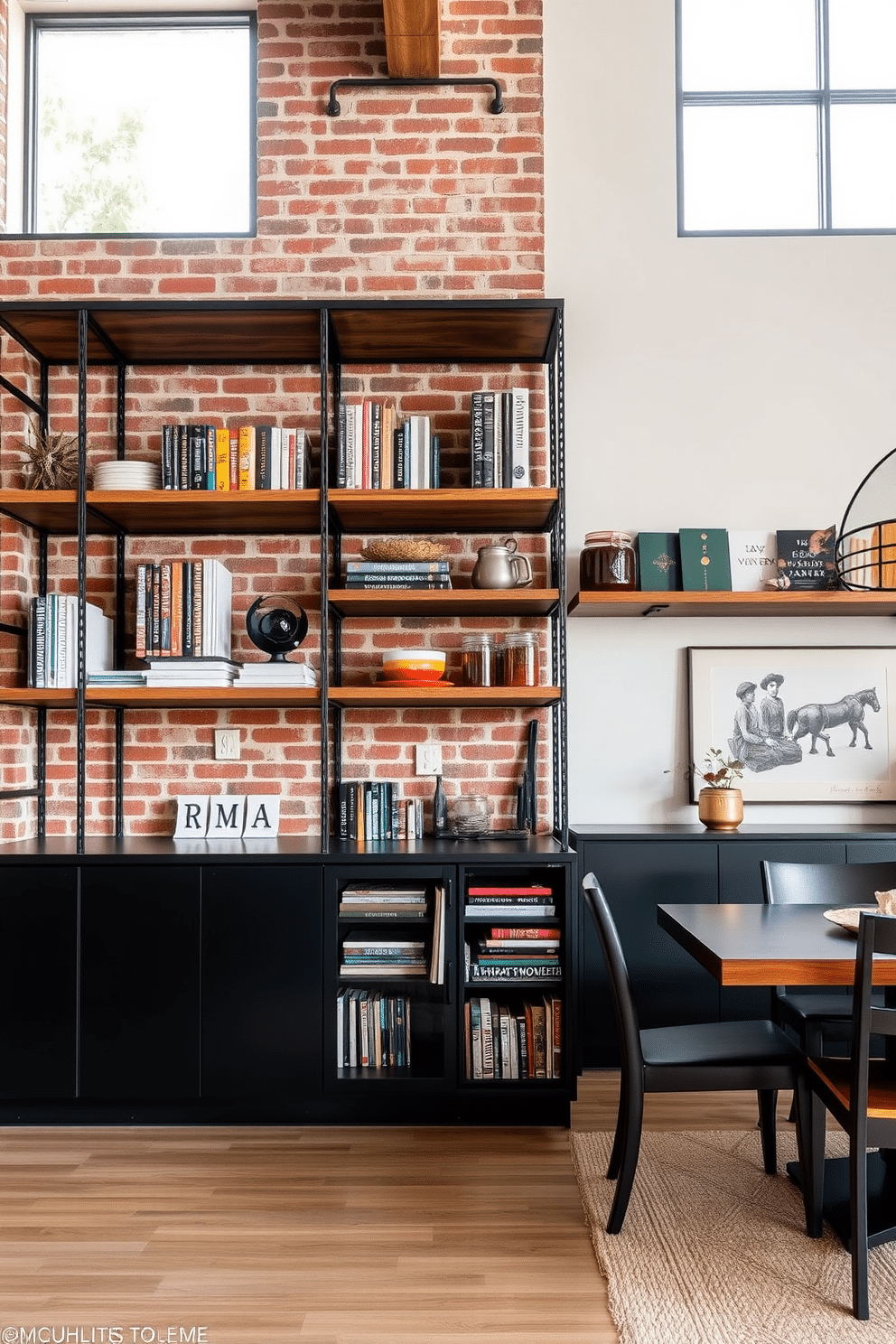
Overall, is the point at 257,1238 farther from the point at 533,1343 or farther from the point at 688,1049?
the point at 688,1049

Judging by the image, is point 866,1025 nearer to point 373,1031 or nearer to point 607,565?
point 373,1031

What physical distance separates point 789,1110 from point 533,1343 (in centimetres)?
151

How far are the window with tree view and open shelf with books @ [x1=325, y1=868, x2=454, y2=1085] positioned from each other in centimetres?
253

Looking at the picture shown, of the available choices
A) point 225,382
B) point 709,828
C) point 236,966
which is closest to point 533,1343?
point 236,966

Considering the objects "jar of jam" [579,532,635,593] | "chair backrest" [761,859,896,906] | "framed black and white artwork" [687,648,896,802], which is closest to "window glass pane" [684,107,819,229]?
"jar of jam" [579,532,635,593]

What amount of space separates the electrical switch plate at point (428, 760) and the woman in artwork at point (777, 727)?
1.23m

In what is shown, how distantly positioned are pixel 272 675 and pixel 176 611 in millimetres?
393

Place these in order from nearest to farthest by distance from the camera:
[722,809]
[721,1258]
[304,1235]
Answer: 1. [721,1258]
2. [304,1235]
3. [722,809]

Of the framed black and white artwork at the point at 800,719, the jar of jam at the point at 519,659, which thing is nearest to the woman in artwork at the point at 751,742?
the framed black and white artwork at the point at 800,719

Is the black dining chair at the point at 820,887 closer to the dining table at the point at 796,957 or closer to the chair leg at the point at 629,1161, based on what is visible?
the dining table at the point at 796,957

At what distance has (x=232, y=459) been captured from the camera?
11.0 feet

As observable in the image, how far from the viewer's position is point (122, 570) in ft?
12.0

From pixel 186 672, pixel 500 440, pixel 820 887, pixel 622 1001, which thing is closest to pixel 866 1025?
pixel 622 1001

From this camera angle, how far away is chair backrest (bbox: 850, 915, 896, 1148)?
6.48ft
